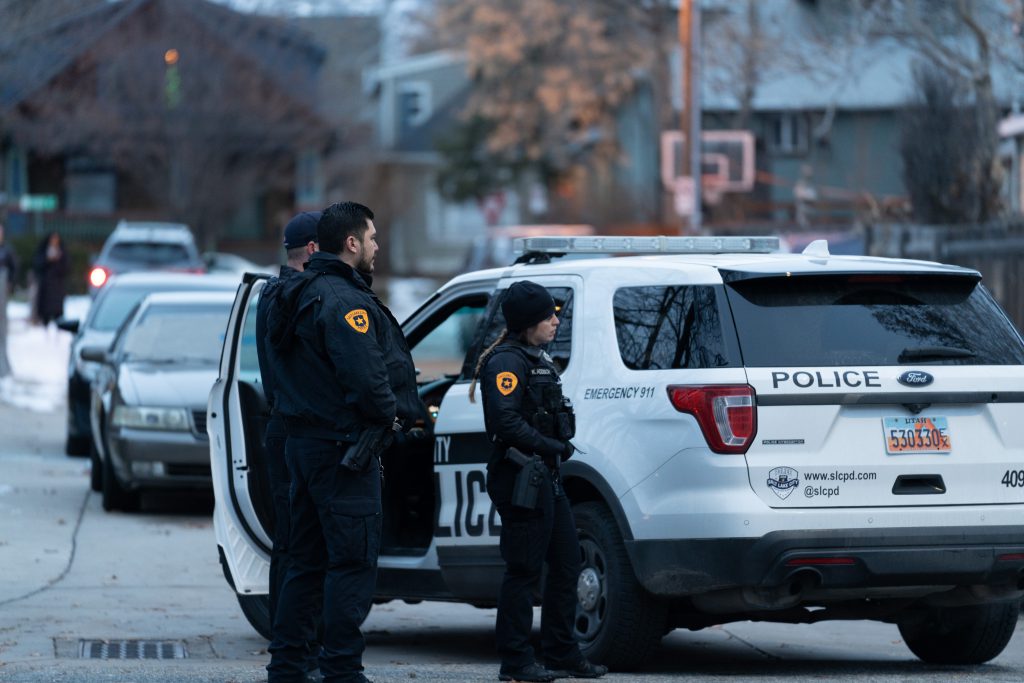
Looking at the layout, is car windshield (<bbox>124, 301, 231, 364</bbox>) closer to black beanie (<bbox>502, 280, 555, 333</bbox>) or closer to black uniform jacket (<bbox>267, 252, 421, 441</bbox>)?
black beanie (<bbox>502, 280, 555, 333</bbox>)

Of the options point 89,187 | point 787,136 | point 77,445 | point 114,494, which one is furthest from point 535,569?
point 89,187

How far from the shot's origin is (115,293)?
1852 cm

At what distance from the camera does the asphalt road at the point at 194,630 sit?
25.1ft

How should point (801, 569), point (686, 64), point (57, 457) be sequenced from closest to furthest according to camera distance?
point (801, 569) < point (57, 457) < point (686, 64)

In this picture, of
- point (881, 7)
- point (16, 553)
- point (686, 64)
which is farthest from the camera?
point (686, 64)

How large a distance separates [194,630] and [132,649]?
0.83m

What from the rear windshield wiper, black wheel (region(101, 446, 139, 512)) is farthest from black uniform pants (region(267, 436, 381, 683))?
black wheel (region(101, 446, 139, 512))

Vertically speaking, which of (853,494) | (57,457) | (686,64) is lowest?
(57,457)

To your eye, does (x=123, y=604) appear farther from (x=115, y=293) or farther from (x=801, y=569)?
(x=115, y=293)

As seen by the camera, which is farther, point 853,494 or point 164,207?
point 164,207

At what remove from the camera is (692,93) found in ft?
96.6

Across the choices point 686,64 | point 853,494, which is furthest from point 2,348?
point 853,494

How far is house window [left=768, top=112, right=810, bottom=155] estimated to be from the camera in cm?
4584

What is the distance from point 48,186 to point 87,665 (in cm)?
4611
